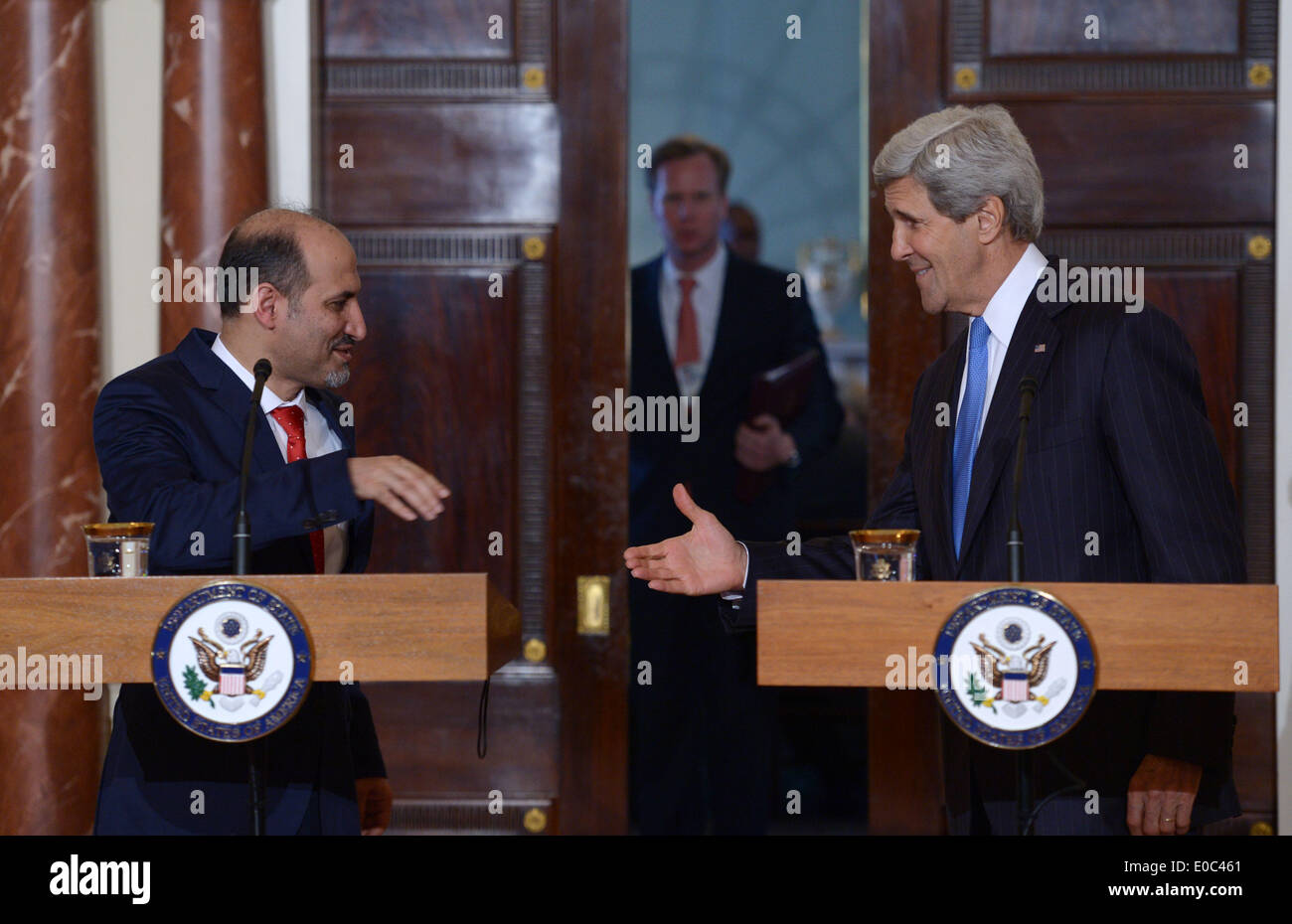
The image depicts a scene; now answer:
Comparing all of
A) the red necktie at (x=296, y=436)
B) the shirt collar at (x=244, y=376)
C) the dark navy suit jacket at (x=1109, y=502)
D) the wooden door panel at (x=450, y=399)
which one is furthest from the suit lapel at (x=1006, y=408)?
the wooden door panel at (x=450, y=399)

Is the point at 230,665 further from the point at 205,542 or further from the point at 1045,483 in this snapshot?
the point at 1045,483

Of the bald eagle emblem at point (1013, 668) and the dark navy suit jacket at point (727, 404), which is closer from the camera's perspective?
the bald eagle emblem at point (1013, 668)

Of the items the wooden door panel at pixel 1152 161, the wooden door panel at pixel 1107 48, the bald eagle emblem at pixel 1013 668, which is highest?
the wooden door panel at pixel 1107 48

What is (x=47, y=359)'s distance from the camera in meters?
3.78

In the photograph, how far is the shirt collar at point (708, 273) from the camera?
4.12m

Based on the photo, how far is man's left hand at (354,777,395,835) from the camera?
108 inches

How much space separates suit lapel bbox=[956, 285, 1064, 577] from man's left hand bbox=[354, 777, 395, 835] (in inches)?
43.9

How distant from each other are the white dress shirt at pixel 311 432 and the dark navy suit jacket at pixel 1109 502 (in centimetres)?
76

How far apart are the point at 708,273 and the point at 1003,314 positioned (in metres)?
1.60

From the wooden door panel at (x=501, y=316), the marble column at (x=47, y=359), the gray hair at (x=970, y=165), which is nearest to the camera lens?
the gray hair at (x=970, y=165)

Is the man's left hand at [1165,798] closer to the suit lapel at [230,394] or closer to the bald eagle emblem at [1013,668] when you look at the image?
the bald eagle emblem at [1013,668]

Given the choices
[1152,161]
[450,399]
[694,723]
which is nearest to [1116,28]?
[1152,161]

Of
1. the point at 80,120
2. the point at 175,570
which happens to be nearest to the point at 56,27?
the point at 80,120

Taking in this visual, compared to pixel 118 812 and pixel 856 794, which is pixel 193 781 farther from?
pixel 856 794
